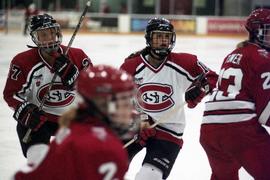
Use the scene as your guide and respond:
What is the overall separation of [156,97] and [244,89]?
0.68 m

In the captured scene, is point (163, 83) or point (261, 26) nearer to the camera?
point (261, 26)

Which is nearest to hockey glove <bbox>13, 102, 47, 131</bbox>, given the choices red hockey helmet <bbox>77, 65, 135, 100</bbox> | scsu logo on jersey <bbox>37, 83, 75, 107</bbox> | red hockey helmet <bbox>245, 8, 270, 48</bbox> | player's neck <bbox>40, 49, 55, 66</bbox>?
scsu logo on jersey <bbox>37, 83, 75, 107</bbox>

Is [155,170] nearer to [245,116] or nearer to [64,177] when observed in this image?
[245,116]

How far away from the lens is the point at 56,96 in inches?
126

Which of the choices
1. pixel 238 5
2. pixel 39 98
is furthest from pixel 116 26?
pixel 39 98

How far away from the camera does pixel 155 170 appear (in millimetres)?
2846

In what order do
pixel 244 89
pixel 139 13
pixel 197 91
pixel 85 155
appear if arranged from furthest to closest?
pixel 139 13
pixel 197 91
pixel 244 89
pixel 85 155

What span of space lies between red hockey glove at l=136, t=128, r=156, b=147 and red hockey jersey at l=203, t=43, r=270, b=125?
415mm

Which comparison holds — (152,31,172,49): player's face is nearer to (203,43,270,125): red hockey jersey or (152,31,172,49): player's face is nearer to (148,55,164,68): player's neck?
(148,55,164,68): player's neck

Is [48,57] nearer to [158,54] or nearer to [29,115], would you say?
[29,115]

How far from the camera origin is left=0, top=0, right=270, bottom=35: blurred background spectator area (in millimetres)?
18734

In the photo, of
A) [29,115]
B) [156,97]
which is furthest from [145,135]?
[29,115]

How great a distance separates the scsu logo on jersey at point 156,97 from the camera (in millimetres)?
3047

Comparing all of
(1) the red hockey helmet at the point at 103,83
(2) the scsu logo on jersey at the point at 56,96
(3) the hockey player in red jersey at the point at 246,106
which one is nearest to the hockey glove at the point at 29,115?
(2) the scsu logo on jersey at the point at 56,96
